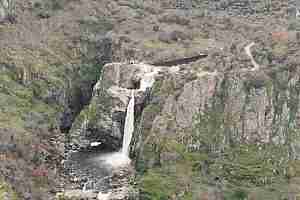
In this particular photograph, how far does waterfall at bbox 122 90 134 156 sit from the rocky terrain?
63cm

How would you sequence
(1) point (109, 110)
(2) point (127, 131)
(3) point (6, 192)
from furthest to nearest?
(1) point (109, 110), (2) point (127, 131), (3) point (6, 192)

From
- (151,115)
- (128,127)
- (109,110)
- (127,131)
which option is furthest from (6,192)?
(109,110)

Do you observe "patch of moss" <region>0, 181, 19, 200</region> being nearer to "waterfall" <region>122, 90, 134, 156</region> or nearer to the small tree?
"waterfall" <region>122, 90, 134, 156</region>

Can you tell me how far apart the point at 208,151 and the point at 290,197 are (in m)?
8.45

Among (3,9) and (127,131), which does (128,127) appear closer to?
(127,131)

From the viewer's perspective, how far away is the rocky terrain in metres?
55.2

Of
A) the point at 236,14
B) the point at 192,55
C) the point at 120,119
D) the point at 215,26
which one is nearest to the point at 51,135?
the point at 120,119

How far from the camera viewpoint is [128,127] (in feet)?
215

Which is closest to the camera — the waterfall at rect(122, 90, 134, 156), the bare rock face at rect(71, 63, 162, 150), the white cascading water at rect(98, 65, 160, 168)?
the white cascading water at rect(98, 65, 160, 168)

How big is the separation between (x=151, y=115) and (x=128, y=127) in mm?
3617

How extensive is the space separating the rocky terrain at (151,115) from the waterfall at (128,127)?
634 millimetres

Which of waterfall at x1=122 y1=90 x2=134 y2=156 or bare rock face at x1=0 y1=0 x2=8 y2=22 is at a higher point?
bare rock face at x1=0 y1=0 x2=8 y2=22

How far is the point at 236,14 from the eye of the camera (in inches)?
4075

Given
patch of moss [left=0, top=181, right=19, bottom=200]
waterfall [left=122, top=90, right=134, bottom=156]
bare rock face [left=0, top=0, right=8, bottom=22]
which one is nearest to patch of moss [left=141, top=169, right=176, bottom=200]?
waterfall [left=122, top=90, right=134, bottom=156]
